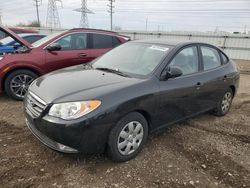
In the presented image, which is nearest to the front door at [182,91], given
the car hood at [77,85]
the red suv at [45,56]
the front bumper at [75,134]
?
the car hood at [77,85]

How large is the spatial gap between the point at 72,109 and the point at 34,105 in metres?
0.63

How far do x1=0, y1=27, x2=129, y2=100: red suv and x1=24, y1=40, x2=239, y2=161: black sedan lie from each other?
1875mm

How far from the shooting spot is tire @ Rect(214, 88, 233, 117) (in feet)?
16.4

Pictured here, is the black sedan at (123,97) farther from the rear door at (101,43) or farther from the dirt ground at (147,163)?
the rear door at (101,43)

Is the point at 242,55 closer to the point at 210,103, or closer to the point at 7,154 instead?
the point at 210,103

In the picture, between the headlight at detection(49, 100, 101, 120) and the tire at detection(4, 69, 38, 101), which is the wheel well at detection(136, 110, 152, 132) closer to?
the headlight at detection(49, 100, 101, 120)

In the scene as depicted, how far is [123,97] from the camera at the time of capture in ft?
9.86

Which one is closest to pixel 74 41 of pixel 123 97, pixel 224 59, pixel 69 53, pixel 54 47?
pixel 69 53

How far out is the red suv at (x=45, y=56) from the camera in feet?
17.5

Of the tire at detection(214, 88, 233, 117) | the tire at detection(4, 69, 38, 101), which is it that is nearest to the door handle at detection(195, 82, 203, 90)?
the tire at detection(214, 88, 233, 117)

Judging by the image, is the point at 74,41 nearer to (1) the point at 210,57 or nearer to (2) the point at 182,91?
(1) the point at 210,57

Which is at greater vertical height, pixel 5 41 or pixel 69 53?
pixel 5 41

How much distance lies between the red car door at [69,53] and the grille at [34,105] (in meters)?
A: 2.51

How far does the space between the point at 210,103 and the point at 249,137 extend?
87cm
